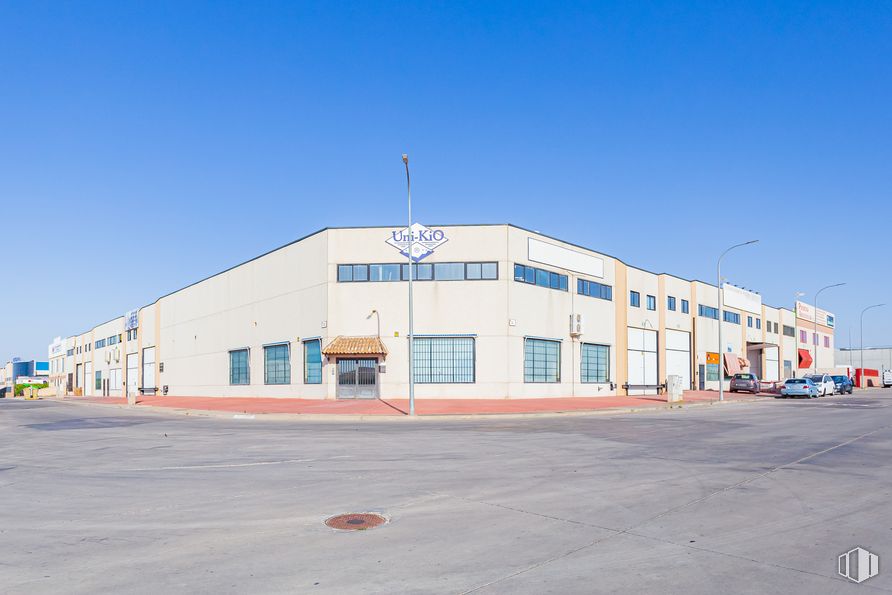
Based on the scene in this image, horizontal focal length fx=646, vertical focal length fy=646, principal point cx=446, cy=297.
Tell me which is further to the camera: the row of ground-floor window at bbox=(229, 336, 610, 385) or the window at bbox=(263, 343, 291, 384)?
the window at bbox=(263, 343, 291, 384)

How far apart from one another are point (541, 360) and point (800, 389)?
21.1 meters

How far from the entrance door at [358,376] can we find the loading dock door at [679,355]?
1047 inches

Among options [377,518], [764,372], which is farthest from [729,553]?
[764,372]

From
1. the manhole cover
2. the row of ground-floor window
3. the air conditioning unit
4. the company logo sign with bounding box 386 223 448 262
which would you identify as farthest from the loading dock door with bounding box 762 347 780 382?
the manhole cover

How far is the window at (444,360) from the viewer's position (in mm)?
36656

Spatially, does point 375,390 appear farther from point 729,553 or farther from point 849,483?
point 729,553

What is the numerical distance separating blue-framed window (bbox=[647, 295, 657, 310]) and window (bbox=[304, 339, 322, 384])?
86.1ft

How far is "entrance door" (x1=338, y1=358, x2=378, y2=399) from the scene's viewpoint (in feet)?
119

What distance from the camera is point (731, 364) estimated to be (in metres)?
61.3

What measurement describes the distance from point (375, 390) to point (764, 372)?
5152 cm

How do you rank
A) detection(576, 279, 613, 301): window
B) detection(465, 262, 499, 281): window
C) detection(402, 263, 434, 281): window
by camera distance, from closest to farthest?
1. detection(465, 262, 499, 281): window
2. detection(402, 263, 434, 281): window
3. detection(576, 279, 613, 301): window

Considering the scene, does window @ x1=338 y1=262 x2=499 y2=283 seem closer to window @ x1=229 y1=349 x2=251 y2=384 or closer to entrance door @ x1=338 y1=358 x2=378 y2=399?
entrance door @ x1=338 y1=358 x2=378 y2=399

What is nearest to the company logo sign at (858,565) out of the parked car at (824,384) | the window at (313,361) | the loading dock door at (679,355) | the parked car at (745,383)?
the window at (313,361)

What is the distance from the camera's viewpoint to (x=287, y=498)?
8992 mm
